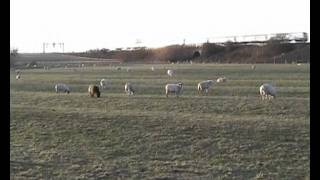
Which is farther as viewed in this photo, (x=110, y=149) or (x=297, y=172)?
(x=110, y=149)

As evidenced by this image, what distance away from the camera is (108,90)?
111 ft

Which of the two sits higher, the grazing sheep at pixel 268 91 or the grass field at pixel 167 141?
the grazing sheep at pixel 268 91

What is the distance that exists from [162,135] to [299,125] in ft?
16.1

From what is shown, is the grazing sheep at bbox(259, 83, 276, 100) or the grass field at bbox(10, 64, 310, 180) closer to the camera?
the grass field at bbox(10, 64, 310, 180)

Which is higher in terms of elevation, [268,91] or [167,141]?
[268,91]

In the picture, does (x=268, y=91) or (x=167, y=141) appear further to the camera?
(x=268, y=91)

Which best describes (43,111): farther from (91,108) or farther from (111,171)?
(111,171)

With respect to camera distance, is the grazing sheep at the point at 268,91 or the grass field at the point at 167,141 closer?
the grass field at the point at 167,141

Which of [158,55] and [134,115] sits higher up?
[158,55]

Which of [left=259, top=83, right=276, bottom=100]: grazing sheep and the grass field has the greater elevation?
[left=259, top=83, right=276, bottom=100]: grazing sheep
